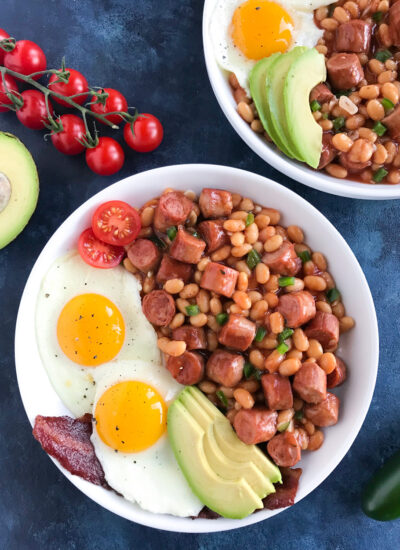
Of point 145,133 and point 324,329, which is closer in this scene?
point 324,329

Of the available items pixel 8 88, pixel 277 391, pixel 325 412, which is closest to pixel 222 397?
pixel 277 391

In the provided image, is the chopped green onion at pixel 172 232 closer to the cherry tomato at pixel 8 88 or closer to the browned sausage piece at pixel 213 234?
the browned sausage piece at pixel 213 234

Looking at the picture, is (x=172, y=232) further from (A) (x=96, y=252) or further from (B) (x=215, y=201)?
(A) (x=96, y=252)

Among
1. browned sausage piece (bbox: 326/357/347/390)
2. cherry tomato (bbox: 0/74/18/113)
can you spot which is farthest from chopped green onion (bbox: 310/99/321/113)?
cherry tomato (bbox: 0/74/18/113)

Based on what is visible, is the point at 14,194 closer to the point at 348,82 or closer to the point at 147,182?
the point at 147,182

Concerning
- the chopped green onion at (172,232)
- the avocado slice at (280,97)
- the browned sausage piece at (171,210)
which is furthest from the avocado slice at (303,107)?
the chopped green onion at (172,232)

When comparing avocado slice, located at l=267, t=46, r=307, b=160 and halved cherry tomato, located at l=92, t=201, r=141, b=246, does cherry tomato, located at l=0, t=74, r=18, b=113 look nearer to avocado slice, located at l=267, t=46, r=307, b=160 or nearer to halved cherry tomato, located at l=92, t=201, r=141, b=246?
halved cherry tomato, located at l=92, t=201, r=141, b=246
